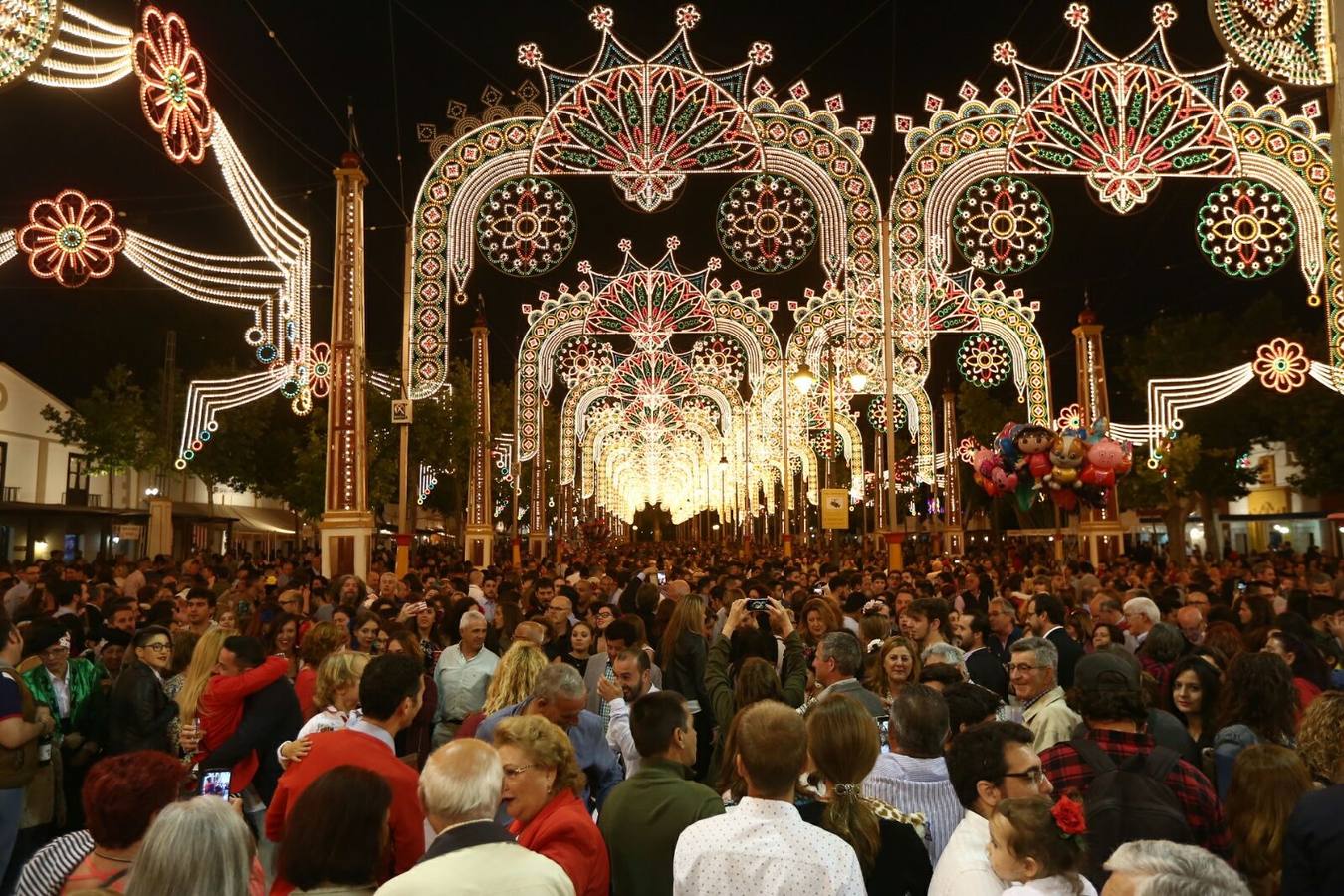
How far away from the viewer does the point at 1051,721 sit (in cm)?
604

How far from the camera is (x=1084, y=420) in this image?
27672 mm

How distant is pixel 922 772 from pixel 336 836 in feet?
7.99

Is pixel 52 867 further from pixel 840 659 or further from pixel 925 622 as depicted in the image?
pixel 925 622

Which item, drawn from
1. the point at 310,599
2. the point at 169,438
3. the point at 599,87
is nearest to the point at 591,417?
the point at 169,438

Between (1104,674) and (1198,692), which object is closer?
(1104,674)

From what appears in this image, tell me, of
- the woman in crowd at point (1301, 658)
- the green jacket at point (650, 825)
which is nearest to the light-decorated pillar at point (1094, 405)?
the woman in crowd at point (1301, 658)

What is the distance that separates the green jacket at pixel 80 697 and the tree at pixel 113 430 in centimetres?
3148

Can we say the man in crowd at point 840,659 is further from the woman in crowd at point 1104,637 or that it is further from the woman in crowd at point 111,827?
the woman in crowd at point 111,827

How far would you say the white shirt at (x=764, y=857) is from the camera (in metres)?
3.52

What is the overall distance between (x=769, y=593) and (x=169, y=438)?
69.5 feet

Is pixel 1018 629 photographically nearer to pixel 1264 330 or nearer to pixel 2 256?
pixel 2 256

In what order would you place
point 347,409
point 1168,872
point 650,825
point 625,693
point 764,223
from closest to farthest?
point 1168,872, point 650,825, point 625,693, point 347,409, point 764,223

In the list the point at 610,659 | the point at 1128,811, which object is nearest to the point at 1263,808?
the point at 1128,811

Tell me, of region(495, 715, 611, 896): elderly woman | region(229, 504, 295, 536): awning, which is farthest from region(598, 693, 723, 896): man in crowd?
region(229, 504, 295, 536): awning
